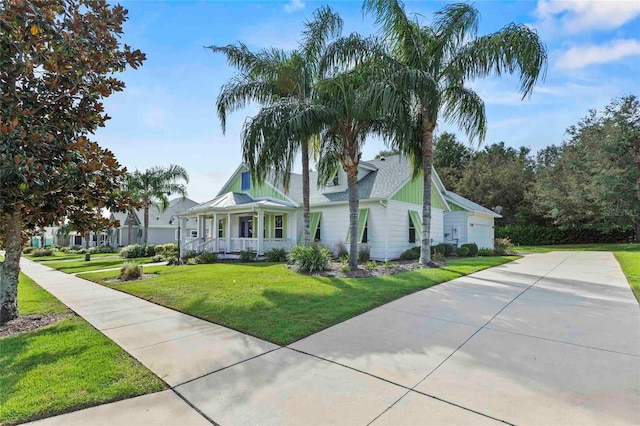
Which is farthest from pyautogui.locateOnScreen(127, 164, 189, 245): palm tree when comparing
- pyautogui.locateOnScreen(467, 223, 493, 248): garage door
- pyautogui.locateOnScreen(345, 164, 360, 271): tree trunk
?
pyautogui.locateOnScreen(467, 223, 493, 248): garage door

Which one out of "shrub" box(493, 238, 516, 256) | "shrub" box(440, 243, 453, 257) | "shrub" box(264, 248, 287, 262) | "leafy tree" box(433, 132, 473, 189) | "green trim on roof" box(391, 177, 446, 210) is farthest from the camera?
"leafy tree" box(433, 132, 473, 189)

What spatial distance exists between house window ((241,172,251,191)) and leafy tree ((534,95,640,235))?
27815 mm

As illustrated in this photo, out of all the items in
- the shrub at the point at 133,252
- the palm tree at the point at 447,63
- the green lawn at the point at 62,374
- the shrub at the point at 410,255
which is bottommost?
the shrub at the point at 133,252

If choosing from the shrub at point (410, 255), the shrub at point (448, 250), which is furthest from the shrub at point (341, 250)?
the shrub at point (448, 250)

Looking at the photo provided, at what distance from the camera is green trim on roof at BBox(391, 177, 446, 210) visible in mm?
17247

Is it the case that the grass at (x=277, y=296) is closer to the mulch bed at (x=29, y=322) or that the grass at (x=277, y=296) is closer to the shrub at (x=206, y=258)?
the mulch bed at (x=29, y=322)

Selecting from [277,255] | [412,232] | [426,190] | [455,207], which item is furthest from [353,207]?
[455,207]

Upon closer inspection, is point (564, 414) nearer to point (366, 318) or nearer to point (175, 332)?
point (366, 318)

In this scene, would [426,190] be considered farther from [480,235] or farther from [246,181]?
[480,235]

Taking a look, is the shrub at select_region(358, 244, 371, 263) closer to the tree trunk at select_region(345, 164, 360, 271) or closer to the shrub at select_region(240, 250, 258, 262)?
the tree trunk at select_region(345, 164, 360, 271)

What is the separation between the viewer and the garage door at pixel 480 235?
74.1 feet

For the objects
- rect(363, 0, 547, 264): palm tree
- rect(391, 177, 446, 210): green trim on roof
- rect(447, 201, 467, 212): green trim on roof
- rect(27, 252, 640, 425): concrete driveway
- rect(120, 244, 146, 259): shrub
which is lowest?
rect(120, 244, 146, 259): shrub

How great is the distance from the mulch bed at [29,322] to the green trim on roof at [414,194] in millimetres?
13727

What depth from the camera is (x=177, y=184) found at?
90.3ft
